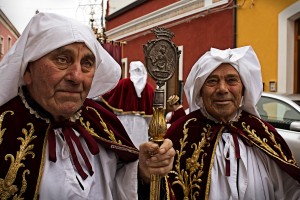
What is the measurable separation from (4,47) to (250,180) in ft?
102

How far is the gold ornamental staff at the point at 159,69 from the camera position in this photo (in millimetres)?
2062

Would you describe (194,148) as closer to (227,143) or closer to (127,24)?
(227,143)

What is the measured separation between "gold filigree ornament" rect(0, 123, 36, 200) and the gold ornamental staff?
657 mm

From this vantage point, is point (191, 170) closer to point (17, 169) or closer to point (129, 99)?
point (17, 169)

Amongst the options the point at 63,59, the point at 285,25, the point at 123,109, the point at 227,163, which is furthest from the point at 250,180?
the point at 285,25

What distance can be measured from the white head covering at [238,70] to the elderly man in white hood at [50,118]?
3.66 ft

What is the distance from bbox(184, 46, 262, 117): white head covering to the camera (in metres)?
3.13

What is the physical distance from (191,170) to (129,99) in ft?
14.0

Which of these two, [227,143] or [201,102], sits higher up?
[201,102]

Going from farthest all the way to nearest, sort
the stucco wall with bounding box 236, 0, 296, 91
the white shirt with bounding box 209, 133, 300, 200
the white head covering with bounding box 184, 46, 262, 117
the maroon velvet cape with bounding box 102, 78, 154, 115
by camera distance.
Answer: the stucco wall with bounding box 236, 0, 296, 91
the maroon velvet cape with bounding box 102, 78, 154, 115
the white head covering with bounding box 184, 46, 262, 117
the white shirt with bounding box 209, 133, 300, 200

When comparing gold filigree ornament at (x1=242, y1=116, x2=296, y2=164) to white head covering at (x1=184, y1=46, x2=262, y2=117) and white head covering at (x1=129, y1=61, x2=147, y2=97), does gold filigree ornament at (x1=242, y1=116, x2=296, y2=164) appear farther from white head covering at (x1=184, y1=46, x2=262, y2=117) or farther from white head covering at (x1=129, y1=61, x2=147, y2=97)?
white head covering at (x1=129, y1=61, x2=147, y2=97)

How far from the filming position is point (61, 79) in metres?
2.12

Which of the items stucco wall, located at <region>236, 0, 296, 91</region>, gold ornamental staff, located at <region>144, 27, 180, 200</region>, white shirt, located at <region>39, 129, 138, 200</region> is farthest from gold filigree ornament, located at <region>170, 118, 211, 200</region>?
stucco wall, located at <region>236, 0, 296, 91</region>

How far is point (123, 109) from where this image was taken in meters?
7.27
